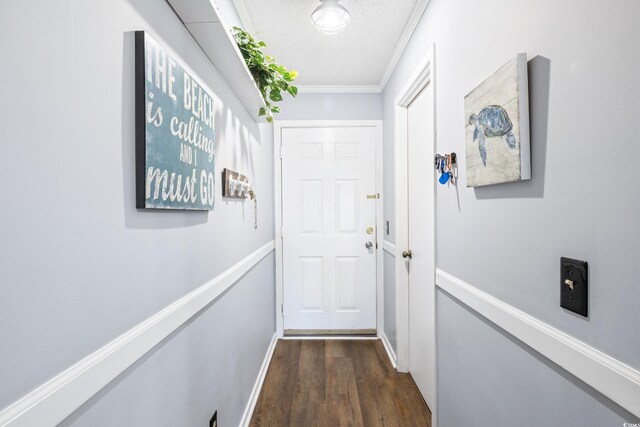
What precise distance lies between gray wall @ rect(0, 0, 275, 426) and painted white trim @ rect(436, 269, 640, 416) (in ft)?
3.26

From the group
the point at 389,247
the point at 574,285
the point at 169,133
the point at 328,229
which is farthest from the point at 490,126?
the point at 328,229

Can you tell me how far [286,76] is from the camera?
1.85 m

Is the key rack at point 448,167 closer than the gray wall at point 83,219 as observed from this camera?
No

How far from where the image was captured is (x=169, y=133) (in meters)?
0.91

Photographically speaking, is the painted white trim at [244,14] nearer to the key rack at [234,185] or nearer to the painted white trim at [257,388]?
the key rack at [234,185]

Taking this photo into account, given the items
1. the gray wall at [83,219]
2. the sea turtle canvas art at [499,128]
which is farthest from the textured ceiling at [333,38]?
the sea turtle canvas art at [499,128]

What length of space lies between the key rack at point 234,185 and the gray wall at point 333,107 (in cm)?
141

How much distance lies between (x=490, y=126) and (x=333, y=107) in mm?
2161

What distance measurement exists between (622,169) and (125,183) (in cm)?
101

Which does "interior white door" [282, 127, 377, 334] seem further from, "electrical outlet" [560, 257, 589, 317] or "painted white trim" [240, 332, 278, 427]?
"electrical outlet" [560, 257, 589, 317]

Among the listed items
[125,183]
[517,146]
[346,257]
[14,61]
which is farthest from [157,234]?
[346,257]

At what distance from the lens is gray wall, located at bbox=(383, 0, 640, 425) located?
621mm

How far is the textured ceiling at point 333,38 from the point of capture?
1854 millimetres

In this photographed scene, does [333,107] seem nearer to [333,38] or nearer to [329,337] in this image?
[333,38]
